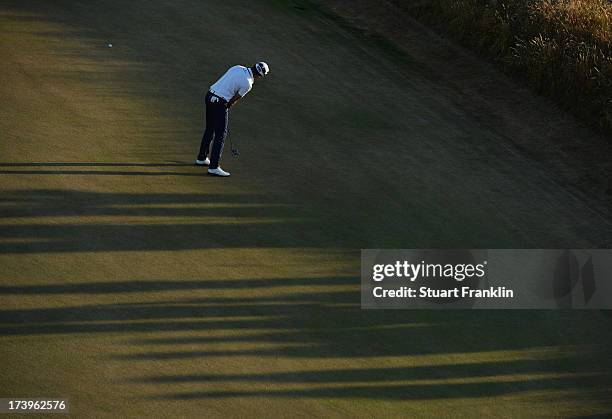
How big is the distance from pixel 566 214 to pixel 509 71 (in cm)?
550

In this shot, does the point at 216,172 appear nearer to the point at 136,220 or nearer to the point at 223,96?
the point at 223,96

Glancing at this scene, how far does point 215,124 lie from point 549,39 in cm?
880

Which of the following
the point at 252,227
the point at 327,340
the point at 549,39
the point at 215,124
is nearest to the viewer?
the point at 327,340

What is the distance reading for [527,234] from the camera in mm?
15164

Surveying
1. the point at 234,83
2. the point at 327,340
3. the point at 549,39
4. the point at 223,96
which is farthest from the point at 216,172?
the point at 549,39

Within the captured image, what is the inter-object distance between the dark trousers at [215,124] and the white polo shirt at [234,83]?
103 mm

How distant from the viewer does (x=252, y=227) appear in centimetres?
1389

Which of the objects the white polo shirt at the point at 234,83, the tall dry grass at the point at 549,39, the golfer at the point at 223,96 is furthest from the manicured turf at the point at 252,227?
the tall dry grass at the point at 549,39

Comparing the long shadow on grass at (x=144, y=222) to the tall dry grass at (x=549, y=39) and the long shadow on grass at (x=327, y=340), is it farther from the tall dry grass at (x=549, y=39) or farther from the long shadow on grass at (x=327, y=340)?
the tall dry grass at (x=549, y=39)

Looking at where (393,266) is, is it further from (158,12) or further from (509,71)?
(158,12)

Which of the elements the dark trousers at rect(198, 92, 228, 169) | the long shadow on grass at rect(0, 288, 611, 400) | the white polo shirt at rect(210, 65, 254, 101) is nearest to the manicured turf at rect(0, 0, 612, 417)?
the long shadow on grass at rect(0, 288, 611, 400)

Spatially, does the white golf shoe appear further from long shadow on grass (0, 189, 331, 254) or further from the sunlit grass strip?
the sunlit grass strip

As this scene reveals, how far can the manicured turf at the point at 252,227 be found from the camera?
35.5 ft

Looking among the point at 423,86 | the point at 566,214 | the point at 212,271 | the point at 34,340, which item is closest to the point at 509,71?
the point at 423,86
